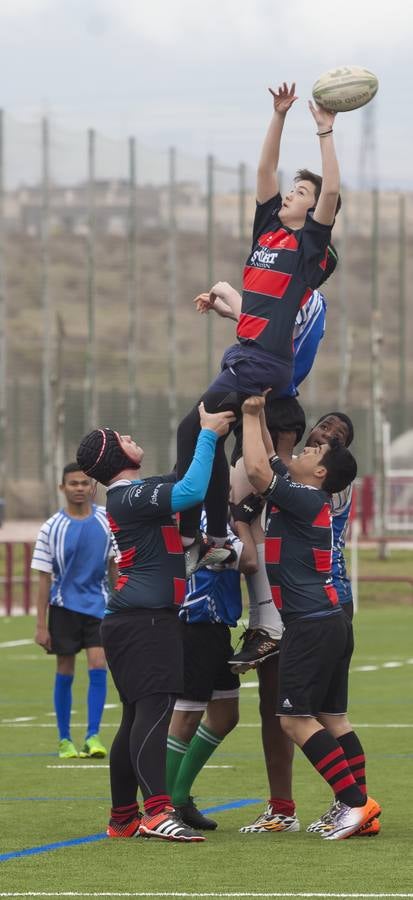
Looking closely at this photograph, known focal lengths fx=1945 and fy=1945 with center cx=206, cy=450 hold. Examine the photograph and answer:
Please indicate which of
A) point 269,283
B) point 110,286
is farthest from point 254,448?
point 110,286

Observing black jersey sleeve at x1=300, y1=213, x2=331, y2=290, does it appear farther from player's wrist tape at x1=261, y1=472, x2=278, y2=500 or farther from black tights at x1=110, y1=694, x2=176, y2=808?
black tights at x1=110, y1=694, x2=176, y2=808

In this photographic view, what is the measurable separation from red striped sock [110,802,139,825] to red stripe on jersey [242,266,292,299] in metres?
2.67

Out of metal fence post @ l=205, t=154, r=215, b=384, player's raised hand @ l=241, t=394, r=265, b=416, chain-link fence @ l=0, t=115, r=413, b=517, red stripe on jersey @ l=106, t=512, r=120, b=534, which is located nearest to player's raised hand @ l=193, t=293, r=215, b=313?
player's raised hand @ l=241, t=394, r=265, b=416

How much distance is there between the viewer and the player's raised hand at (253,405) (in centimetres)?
949

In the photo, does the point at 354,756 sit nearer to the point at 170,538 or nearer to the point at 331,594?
the point at 331,594

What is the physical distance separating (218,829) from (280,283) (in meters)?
2.93

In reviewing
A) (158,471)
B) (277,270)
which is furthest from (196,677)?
(158,471)

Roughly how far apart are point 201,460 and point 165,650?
97 centimetres

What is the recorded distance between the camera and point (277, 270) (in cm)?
959

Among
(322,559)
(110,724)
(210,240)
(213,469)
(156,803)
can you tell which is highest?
(210,240)

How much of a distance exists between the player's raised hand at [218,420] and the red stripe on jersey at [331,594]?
94 cm

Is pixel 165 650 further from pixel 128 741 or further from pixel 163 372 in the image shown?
pixel 163 372

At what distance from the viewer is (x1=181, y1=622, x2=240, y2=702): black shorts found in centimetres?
1034

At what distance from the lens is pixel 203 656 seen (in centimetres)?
1036
